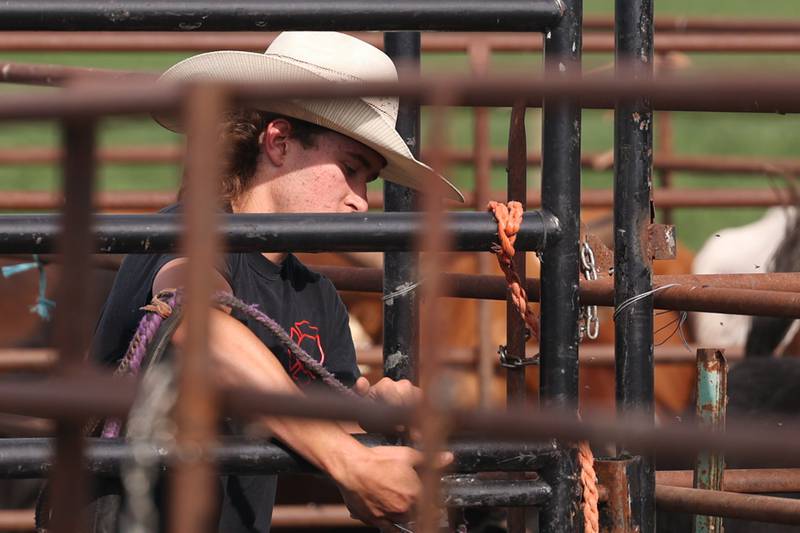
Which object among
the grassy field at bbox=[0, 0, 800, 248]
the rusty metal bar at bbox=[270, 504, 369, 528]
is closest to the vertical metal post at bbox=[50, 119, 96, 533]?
the rusty metal bar at bbox=[270, 504, 369, 528]

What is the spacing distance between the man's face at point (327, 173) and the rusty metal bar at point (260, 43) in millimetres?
2292

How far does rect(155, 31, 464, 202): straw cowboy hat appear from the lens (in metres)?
2.14

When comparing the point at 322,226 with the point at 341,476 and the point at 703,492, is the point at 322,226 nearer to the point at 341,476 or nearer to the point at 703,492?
the point at 341,476

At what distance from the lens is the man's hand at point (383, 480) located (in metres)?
1.76

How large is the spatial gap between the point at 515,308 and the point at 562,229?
25cm

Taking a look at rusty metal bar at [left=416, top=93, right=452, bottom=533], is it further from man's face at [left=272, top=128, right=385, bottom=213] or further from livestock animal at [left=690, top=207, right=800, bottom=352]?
livestock animal at [left=690, top=207, right=800, bottom=352]

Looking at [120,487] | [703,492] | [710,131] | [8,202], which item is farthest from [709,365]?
[710,131]

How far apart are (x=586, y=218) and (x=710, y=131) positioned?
1437 cm

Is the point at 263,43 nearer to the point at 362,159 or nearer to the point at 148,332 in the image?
the point at 362,159

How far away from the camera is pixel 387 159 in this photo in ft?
7.24

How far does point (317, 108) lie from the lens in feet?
6.98

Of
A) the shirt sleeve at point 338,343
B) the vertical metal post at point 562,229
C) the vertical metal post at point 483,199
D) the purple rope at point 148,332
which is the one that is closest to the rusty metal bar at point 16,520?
the vertical metal post at point 483,199

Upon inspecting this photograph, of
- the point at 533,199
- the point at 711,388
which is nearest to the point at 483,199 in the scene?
the point at 533,199

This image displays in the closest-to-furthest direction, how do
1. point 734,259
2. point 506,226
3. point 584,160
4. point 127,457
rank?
point 127,457, point 506,226, point 734,259, point 584,160
